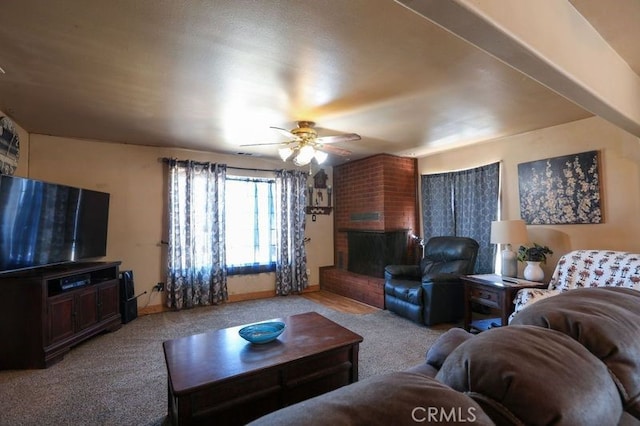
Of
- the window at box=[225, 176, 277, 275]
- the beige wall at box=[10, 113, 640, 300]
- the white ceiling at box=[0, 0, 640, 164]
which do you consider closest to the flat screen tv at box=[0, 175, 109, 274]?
the beige wall at box=[10, 113, 640, 300]

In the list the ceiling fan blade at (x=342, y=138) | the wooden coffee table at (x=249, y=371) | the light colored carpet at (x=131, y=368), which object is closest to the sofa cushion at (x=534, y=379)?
the wooden coffee table at (x=249, y=371)

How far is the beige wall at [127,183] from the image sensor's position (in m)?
3.82

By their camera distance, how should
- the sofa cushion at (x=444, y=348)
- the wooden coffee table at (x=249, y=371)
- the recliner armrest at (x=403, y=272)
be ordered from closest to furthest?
the sofa cushion at (x=444, y=348) → the wooden coffee table at (x=249, y=371) → the recliner armrest at (x=403, y=272)

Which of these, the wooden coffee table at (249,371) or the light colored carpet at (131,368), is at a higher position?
the wooden coffee table at (249,371)

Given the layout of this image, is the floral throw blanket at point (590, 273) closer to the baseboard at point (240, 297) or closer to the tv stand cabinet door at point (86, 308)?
the baseboard at point (240, 297)

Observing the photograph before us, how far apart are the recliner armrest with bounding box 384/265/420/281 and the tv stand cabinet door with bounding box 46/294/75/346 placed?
11.7 feet

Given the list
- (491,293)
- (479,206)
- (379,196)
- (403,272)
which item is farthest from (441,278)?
(379,196)

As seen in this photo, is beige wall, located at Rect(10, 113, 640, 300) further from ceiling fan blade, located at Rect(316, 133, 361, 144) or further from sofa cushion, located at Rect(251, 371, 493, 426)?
sofa cushion, located at Rect(251, 371, 493, 426)

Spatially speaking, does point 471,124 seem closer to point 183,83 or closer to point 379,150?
point 379,150

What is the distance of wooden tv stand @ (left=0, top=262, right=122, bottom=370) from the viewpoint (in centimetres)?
268

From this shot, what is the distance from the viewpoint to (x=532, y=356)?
0.65 m

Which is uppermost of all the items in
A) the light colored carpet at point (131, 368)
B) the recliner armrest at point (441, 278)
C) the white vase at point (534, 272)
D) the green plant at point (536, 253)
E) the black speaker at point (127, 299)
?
the green plant at point (536, 253)

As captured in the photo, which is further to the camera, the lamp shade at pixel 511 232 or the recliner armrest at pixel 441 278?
the recliner armrest at pixel 441 278

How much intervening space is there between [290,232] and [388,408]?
4.78 metres
